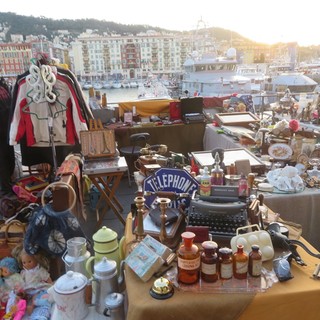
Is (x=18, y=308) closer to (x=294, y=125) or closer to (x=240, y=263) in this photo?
(x=240, y=263)

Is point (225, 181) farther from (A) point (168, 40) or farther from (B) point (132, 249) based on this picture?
(A) point (168, 40)

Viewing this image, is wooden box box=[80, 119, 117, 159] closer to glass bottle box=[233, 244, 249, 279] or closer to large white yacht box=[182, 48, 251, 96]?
glass bottle box=[233, 244, 249, 279]

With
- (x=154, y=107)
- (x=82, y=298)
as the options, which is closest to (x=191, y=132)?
(x=154, y=107)

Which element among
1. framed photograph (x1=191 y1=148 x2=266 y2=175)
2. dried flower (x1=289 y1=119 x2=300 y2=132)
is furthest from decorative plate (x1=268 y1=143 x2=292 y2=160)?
dried flower (x1=289 y1=119 x2=300 y2=132)

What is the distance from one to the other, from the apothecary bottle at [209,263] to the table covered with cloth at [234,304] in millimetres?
77

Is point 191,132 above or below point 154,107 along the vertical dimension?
below

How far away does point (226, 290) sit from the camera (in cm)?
135

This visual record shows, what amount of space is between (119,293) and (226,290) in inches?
24.0

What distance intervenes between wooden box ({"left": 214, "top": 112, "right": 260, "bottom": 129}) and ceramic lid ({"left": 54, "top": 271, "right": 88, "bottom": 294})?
368 centimetres

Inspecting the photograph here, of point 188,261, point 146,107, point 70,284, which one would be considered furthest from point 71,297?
point 146,107

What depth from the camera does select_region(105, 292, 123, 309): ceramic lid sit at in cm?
151

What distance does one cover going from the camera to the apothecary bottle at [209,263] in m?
1.37

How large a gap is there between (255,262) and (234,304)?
0.21 metres

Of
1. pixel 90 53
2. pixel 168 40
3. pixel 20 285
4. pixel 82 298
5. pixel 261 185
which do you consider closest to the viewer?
pixel 82 298
